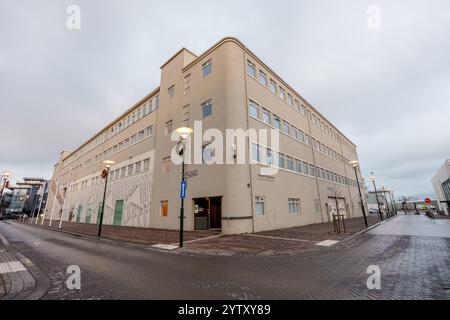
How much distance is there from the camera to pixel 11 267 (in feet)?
23.3

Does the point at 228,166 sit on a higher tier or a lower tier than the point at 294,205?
higher

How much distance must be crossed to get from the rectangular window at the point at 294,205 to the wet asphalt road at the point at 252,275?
12.8 m

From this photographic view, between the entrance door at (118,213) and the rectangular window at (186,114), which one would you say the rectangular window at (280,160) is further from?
the entrance door at (118,213)

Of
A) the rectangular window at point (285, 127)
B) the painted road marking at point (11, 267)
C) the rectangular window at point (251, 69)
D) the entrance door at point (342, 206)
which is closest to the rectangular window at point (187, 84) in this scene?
the rectangular window at point (251, 69)

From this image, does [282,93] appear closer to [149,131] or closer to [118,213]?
[149,131]

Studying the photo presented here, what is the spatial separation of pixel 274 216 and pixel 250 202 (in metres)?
3.77

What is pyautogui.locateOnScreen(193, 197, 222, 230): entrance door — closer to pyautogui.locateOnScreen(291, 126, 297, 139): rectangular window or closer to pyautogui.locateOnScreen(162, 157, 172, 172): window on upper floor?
pyautogui.locateOnScreen(162, 157, 172, 172): window on upper floor

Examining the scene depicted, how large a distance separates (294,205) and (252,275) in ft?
59.5

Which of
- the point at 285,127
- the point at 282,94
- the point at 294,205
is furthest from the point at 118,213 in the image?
the point at 282,94

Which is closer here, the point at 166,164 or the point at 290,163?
the point at 166,164

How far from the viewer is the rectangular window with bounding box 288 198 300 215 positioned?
2173 cm

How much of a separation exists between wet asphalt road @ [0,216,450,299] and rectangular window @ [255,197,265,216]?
8616mm
